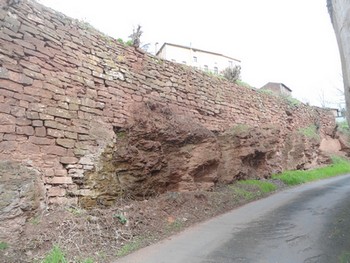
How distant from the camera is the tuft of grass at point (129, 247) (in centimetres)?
542

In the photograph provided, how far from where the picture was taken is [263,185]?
38.5ft

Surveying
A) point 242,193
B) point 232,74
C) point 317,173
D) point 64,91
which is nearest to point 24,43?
point 64,91

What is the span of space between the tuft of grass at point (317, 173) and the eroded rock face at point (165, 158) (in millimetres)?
2654

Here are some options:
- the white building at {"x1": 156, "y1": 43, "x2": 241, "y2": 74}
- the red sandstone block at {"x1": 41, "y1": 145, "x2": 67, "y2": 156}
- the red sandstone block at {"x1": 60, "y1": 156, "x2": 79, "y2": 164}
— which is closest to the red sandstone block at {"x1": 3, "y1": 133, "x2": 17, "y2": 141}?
the red sandstone block at {"x1": 41, "y1": 145, "x2": 67, "y2": 156}

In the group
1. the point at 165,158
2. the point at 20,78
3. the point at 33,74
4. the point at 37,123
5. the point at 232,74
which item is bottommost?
the point at 165,158

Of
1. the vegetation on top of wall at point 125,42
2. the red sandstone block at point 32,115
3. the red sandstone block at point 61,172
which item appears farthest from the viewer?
the vegetation on top of wall at point 125,42

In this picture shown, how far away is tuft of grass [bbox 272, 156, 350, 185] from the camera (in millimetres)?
14078

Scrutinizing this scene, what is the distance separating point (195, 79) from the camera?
36.6 feet

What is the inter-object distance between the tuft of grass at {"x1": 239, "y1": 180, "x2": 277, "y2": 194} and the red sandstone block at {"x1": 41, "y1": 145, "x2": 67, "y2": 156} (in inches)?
271

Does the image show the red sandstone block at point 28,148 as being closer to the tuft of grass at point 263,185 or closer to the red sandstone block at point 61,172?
the red sandstone block at point 61,172

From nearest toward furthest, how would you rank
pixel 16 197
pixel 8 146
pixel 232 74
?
pixel 16 197 → pixel 8 146 → pixel 232 74

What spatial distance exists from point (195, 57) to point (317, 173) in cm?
2999

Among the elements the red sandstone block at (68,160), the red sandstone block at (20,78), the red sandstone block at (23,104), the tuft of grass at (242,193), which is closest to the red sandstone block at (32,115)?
the red sandstone block at (23,104)

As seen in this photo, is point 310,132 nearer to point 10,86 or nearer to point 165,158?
point 165,158
